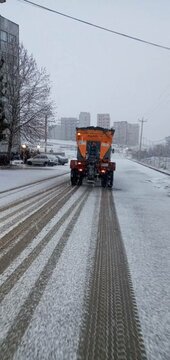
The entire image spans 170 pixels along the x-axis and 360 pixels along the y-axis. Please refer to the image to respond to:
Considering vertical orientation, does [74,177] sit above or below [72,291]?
above

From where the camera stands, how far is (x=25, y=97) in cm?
4238

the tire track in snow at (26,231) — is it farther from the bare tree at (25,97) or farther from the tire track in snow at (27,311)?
the bare tree at (25,97)

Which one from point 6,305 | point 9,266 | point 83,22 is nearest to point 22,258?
point 9,266

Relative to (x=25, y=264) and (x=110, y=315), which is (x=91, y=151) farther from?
(x=110, y=315)

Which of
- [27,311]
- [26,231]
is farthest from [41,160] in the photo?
[27,311]

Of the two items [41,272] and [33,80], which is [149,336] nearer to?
[41,272]

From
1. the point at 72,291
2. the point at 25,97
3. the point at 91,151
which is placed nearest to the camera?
the point at 72,291

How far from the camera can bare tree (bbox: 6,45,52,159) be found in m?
41.6

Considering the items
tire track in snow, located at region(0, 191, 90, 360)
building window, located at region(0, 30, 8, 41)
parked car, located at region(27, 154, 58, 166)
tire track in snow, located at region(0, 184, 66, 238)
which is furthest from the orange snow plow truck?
building window, located at region(0, 30, 8, 41)

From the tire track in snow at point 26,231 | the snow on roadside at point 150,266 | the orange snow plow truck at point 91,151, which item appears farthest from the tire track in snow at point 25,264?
the orange snow plow truck at point 91,151

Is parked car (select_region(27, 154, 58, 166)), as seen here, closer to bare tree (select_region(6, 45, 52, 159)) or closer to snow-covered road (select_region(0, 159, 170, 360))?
bare tree (select_region(6, 45, 52, 159))

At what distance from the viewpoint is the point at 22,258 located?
7008mm

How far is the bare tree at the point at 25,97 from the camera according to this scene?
41.6 meters

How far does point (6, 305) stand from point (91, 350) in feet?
4.65
